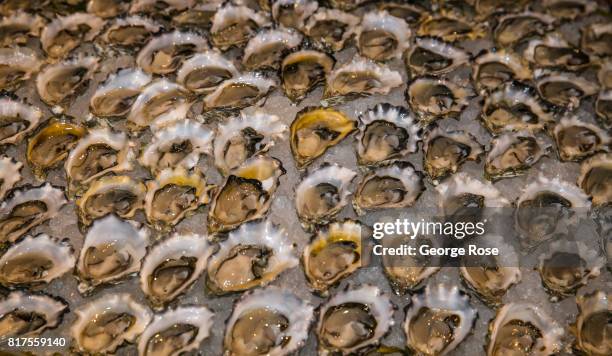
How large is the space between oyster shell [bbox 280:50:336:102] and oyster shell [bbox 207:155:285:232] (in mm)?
336

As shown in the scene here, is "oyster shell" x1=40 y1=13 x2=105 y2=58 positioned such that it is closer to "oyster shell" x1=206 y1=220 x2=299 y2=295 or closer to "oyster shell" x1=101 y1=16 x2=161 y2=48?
"oyster shell" x1=101 y1=16 x2=161 y2=48

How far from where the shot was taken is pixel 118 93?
2152 mm

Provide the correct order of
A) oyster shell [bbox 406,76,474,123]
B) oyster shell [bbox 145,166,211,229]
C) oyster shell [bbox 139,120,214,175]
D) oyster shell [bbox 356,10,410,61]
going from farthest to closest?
1. oyster shell [bbox 356,10,410,61]
2. oyster shell [bbox 406,76,474,123]
3. oyster shell [bbox 139,120,214,175]
4. oyster shell [bbox 145,166,211,229]

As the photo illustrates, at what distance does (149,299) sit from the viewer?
5.50ft

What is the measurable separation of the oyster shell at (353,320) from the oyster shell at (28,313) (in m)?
0.83

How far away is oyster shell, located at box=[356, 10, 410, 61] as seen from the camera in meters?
2.27

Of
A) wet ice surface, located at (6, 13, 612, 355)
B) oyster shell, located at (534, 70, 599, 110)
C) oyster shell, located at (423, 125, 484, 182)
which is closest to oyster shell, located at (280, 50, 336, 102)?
wet ice surface, located at (6, 13, 612, 355)

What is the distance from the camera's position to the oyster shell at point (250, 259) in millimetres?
1724

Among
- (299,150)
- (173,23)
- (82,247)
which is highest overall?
(173,23)

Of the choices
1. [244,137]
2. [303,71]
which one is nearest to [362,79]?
[303,71]

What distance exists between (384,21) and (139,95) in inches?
43.6

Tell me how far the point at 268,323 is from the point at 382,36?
135 cm

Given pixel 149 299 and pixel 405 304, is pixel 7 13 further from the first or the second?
pixel 405 304

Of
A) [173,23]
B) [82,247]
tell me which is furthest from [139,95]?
[82,247]
